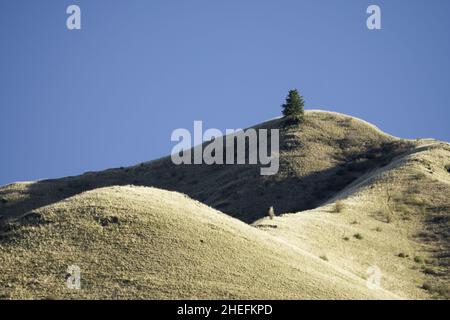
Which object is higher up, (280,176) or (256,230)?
(280,176)

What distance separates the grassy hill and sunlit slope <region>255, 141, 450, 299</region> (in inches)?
5.6

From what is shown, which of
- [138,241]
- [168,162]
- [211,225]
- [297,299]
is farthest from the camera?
[168,162]

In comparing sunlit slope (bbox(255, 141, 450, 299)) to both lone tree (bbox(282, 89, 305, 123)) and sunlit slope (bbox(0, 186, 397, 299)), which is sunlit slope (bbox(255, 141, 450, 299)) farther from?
lone tree (bbox(282, 89, 305, 123))

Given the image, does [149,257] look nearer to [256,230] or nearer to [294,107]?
[256,230]

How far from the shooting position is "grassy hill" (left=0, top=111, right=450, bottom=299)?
27.2 meters

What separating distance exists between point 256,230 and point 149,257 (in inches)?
350

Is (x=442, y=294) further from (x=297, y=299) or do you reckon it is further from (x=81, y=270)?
(x=81, y=270)

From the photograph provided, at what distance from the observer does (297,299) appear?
26.2 m

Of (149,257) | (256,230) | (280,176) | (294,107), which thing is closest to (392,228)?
(256,230)

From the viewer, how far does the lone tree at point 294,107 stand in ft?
284

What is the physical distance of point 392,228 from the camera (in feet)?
170

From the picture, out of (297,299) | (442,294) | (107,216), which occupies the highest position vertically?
(107,216)

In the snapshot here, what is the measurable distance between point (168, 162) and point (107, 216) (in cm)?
5770
